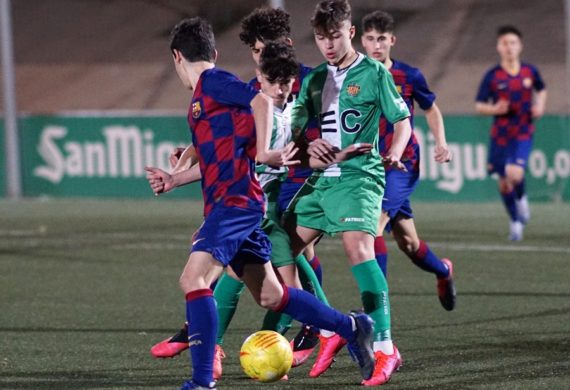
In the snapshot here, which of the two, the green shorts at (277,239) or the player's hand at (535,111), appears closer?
the green shorts at (277,239)

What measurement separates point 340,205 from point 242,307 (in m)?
2.55

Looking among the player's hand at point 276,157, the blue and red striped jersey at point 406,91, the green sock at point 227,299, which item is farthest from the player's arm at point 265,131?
the blue and red striped jersey at point 406,91

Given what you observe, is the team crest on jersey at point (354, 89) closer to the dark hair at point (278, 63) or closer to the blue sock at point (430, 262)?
the dark hair at point (278, 63)

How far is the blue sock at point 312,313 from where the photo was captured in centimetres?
596

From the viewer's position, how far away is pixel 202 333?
5.62 m

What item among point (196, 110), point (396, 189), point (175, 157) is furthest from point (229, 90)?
point (396, 189)

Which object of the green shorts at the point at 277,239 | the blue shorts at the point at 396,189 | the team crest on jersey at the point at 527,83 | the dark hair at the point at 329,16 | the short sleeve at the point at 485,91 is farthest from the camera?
the team crest on jersey at the point at 527,83

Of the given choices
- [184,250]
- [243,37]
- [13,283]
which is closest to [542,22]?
[184,250]

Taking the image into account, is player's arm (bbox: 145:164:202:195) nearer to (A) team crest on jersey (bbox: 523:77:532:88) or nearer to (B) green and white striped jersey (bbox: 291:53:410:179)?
(B) green and white striped jersey (bbox: 291:53:410:179)

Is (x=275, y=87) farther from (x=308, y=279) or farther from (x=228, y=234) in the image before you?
(x=308, y=279)

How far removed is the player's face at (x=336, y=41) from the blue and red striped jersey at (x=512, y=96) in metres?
7.32

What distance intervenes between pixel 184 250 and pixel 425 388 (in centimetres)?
657

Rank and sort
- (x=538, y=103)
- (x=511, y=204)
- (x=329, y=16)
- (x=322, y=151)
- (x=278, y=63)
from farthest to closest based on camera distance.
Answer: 1. (x=538, y=103)
2. (x=511, y=204)
3. (x=329, y=16)
4. (x=322, y=151)
5. (x=278, y=63)

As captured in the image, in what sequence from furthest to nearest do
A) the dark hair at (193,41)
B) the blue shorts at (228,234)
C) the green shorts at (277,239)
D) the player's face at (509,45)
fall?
the player's face at (509,45) < the green shorts at (277,239) < the dark hair at (193,41) < the blue shorts at (228,234)
